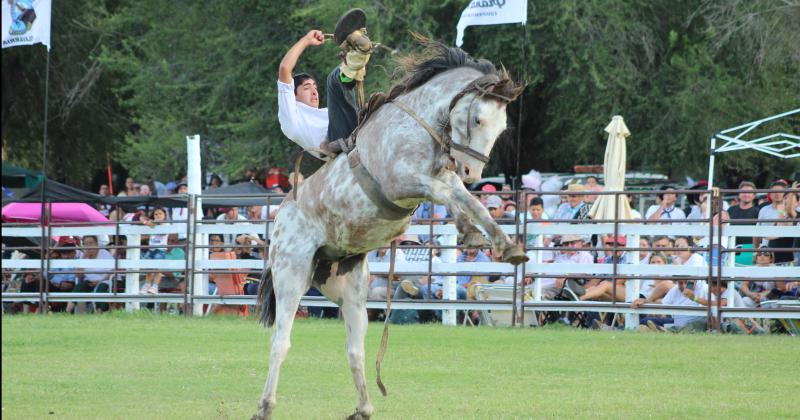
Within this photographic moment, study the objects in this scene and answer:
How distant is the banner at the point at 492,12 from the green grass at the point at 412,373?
15.1ft

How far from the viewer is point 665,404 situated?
8.29m

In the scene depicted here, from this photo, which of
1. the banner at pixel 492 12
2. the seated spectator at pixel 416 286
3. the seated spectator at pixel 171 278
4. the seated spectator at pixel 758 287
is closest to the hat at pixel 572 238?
the seated spectator at pixel 416 286

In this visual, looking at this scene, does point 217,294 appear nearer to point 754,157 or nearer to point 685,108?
point 685,108

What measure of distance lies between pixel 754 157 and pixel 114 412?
1933cm

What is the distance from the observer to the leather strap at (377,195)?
7.48 meters

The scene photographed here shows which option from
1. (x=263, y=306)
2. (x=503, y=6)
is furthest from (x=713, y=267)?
(x=263, y=306)

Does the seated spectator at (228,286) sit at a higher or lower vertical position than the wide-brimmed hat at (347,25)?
lower

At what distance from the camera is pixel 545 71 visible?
80.8 ft

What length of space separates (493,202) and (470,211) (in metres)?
10.2

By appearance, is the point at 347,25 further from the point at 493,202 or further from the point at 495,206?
the point at 493,202

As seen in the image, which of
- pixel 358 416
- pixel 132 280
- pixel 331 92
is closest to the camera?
pixel 358 416

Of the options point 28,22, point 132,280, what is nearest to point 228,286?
point 132,280

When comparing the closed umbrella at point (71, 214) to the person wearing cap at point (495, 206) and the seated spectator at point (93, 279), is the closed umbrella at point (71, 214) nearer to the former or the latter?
the seated spectator at point (93, 279)

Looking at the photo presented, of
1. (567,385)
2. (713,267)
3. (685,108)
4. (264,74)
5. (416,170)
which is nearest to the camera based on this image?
(416,170)
